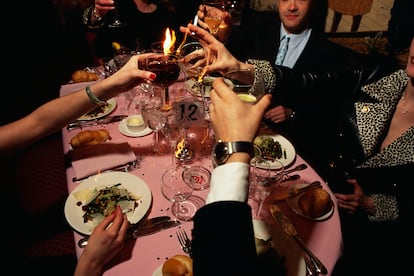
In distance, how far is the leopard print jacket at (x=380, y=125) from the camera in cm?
197

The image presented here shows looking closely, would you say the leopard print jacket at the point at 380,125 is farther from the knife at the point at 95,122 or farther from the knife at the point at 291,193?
the knife at the point at 95,122

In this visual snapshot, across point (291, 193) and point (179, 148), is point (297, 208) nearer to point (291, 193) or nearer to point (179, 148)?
point (291, 193)

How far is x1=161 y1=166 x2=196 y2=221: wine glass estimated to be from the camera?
1.47 m

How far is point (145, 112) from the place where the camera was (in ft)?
5.77

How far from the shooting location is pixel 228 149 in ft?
3.45

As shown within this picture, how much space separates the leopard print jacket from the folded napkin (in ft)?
3.37

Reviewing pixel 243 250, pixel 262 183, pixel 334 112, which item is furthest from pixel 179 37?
pixel 243 250

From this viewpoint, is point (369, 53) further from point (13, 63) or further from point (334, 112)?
point (13, 63)

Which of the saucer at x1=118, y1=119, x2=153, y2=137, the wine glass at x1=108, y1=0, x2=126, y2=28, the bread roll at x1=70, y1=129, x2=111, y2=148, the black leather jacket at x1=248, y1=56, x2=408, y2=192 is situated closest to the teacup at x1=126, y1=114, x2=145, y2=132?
the saucer at x1=118, y1=119, x2=153, y2=137

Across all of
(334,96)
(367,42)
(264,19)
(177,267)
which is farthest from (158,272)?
(367,42)

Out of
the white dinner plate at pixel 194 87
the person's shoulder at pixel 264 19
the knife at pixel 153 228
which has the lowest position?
the knife at pixel 153 228

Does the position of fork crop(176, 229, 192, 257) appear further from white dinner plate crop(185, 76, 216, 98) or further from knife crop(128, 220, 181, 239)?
white dinner plate crop(185, 76, 216, 98)

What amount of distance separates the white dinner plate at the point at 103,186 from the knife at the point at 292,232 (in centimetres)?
62

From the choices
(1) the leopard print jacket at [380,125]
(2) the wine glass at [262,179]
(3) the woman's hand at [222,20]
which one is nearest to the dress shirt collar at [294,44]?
(3) the woman's hand at [222,20]
